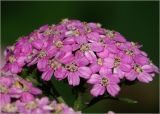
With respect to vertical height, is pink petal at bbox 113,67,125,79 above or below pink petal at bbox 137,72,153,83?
above

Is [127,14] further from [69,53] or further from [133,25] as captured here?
[69,53]

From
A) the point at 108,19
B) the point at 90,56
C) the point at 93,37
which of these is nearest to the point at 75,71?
the point at 90,56

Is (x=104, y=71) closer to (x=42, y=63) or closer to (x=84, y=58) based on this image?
(x=84, y=58)

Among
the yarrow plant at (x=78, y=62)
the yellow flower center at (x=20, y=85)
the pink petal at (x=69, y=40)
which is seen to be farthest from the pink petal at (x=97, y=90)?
the yellow flower center at (x=20, y=85)

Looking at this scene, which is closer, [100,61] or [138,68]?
[100,61]

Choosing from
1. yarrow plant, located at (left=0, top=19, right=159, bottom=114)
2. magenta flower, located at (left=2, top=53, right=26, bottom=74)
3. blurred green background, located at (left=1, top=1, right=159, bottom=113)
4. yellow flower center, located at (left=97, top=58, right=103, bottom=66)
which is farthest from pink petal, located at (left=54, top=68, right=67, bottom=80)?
blurred green background, located at (left=1, top=1, right=159, bottom=113)

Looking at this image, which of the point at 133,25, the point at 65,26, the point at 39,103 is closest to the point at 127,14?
the point at 133,25

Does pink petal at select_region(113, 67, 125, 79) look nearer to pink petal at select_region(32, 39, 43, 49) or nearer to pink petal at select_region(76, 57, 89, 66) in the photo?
pink petal at select_region(76, 57, 89, 66)

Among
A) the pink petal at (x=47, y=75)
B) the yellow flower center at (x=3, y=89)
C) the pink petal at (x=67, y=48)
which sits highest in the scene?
the pink petal at (x=67, y=48)

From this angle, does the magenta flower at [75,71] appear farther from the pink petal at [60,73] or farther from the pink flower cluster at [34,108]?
the pink flower cluster at [34,108]
